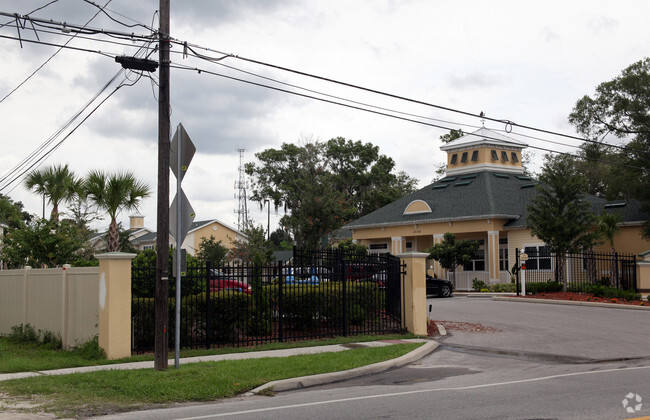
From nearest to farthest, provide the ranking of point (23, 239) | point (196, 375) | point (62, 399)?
point (62, 399) < point (196, 375) < point (23, 239)

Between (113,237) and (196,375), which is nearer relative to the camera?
(196,375)

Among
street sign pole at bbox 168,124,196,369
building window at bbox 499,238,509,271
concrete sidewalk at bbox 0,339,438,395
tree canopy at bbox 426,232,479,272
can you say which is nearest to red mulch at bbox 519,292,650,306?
tree canopy at bbox 426,232,479,272

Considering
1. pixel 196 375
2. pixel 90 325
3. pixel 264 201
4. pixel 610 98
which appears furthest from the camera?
pixel 264 201

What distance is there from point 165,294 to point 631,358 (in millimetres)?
9848

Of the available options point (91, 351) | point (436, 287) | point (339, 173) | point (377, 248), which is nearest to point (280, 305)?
point (91, 351)

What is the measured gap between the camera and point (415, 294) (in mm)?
17422

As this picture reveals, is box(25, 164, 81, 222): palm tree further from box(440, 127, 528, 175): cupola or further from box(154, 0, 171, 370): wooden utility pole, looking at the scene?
box(440, 127, 528, 175): cupola

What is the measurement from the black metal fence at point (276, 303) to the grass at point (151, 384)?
2516mm

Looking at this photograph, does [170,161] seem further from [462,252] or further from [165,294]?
[462,252]

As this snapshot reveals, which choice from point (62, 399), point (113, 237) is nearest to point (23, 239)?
point (113, 237)

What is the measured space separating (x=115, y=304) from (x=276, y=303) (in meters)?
4.28

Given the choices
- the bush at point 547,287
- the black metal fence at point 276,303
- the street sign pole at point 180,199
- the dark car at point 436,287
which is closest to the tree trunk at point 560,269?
the bush at point 547,287

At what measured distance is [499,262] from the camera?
129 ft

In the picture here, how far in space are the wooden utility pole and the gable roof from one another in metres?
29.6
